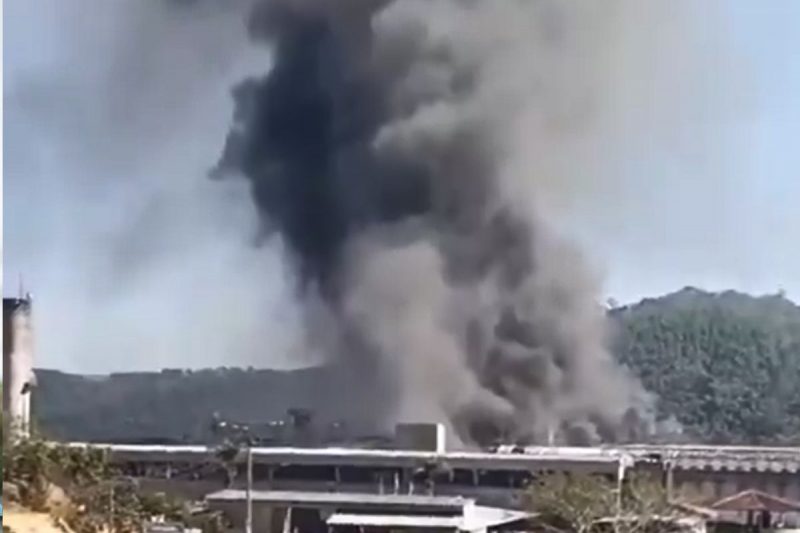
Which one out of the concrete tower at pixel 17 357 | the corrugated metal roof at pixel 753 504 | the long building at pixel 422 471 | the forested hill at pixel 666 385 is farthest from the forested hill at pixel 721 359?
the concrete tower at pixel 17 357

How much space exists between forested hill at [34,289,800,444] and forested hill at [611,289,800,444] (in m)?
0.02

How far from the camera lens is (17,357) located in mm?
10430

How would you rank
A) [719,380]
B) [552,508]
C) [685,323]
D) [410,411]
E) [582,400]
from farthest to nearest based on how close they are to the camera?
[685,323] → [719,380] → [582,400] → [410,411] → [552,508]

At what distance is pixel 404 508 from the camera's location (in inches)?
378

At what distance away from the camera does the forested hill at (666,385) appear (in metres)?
17.6

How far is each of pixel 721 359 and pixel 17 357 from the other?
663 inches

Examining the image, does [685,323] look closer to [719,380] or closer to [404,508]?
[719,380]

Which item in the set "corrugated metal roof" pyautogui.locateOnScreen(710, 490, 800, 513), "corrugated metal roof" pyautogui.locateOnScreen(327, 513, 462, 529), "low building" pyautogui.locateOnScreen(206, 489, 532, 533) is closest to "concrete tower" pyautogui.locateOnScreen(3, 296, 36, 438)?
"low building" pyautogui.locateOnScreen(206, 489, 532, 533)

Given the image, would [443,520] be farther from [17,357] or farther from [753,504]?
[17,357]

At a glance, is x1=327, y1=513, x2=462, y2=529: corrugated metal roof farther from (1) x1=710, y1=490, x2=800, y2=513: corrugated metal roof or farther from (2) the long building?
(1) x1=710, y1=490, x2=800, y2=513: corrugated metal roof

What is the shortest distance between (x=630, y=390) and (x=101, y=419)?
21.9 feet

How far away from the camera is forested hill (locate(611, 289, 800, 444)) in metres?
23.0

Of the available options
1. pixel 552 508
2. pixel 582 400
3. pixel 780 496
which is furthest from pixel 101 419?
pixel 552 508

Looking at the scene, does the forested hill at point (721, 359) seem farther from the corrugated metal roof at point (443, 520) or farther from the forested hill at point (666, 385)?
the corrugated metal roof at point (443, 520)
